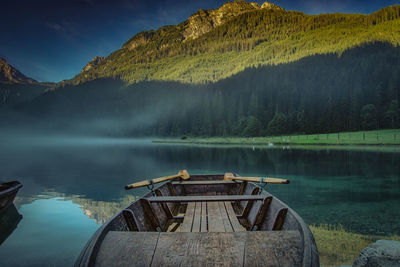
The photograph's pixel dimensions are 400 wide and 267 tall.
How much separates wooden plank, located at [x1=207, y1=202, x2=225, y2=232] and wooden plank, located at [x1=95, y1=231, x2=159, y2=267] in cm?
178

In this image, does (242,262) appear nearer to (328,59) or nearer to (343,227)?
(343,227)

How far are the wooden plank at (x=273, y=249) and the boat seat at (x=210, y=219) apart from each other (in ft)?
4.74

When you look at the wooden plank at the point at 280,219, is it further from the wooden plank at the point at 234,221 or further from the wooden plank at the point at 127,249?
the wooden plank at the point at 127,249

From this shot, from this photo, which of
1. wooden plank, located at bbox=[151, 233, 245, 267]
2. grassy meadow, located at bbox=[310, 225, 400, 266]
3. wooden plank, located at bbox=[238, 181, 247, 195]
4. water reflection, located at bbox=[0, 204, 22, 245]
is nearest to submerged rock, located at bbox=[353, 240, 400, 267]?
grassy meadow, located at bbox=[310, 225, 400, 266]

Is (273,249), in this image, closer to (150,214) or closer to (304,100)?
(150,214)

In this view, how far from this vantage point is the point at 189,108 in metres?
156

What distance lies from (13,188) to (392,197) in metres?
19.0

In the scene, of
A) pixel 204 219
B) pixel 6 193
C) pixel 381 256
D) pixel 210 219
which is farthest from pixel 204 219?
pixel 6 193

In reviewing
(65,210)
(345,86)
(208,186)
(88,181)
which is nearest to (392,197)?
(208,186)

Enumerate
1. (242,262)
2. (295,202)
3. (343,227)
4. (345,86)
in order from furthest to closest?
(345,86) → (295,202) → (343,227) → (242,262)

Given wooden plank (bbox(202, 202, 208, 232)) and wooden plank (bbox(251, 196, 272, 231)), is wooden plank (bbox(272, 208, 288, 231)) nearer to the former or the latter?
wooden plank (bbox(251, 196, 272, 231))

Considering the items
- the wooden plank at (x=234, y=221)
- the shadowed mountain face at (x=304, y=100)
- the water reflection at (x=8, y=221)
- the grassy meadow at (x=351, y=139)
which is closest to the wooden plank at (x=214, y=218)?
the wooden plank at (x=234, y=221)

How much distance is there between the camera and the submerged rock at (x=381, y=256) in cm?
453

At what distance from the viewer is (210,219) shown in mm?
5465
